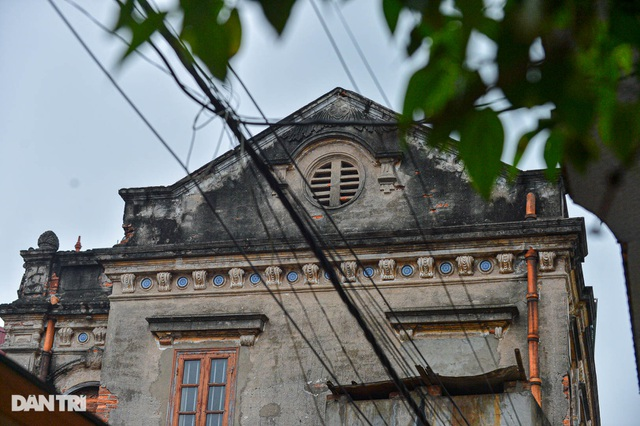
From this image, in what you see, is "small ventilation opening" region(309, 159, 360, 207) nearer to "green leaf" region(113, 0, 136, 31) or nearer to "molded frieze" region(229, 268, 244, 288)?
"molded frieze" region(229, 268, 244, 288)

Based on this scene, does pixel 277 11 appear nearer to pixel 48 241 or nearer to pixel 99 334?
pixel 99 334

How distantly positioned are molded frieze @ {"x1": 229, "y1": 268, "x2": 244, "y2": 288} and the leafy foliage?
14704mm

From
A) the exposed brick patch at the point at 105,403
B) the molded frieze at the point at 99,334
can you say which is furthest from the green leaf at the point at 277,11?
the molded frieze at the point at 99,334

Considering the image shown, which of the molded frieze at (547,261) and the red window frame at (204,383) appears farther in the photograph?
the red window frame at (204,383)

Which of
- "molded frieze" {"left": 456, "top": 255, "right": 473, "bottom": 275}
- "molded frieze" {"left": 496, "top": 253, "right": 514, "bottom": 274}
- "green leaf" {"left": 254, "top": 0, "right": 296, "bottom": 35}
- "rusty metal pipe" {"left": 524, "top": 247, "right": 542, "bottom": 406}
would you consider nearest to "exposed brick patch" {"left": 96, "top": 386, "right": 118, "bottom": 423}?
"molded frieze" {"left": 456, "top": 255, "right": 473, "bottom": 275}

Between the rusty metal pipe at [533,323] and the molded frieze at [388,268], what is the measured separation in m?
2.07

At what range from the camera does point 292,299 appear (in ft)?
58.6

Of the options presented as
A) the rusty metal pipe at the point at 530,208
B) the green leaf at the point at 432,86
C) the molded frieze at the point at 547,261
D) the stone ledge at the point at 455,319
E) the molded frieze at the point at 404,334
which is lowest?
the green leaf at the point at 432,86

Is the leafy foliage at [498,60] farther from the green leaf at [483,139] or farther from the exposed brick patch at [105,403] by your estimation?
the exposed brick patch at [105,403]

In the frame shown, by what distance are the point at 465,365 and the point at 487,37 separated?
13631 mm

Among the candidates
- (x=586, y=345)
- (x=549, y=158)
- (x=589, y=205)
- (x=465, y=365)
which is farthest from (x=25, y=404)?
(x=586, y=345)

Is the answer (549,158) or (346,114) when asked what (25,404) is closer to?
(549,158)

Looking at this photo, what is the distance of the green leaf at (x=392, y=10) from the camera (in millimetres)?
3449

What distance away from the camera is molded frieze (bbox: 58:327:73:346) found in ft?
63.6
